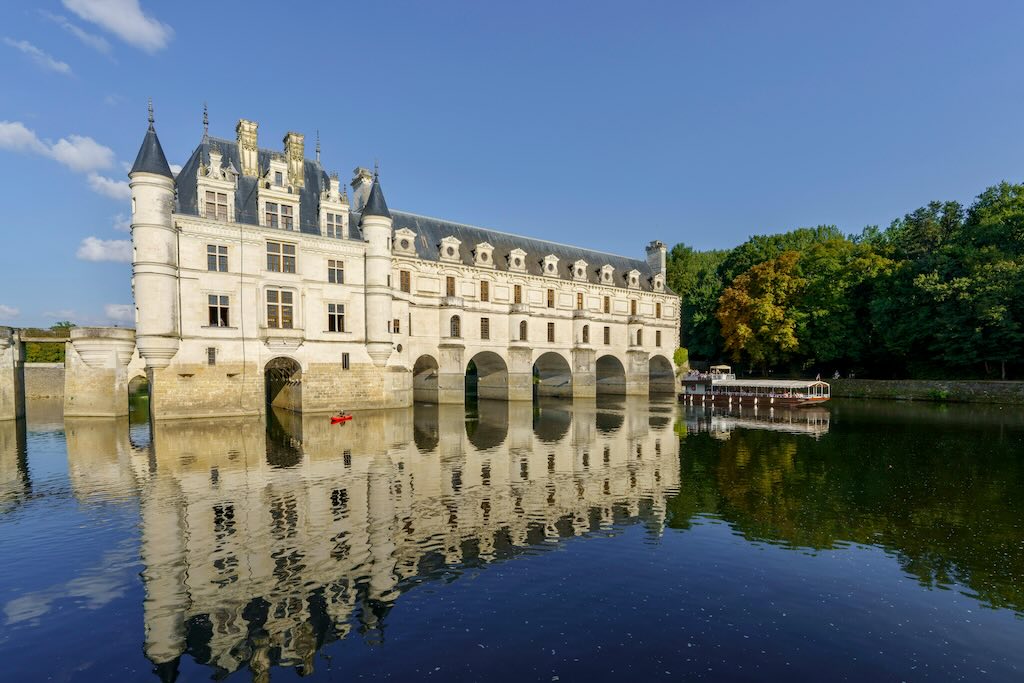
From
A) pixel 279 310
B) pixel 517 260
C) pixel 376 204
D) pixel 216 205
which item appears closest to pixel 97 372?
pixel 279 310

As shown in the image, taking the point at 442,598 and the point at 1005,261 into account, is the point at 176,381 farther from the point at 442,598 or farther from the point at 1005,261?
the point at 1005,261

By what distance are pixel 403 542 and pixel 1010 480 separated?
2097cm

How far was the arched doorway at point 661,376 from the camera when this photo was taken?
63.1 metres

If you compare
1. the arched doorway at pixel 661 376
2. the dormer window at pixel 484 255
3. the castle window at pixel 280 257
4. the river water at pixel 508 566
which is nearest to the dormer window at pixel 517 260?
the dormer window at pixel 484 255

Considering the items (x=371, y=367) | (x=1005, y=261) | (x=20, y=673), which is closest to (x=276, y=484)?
(x=20, y=673)

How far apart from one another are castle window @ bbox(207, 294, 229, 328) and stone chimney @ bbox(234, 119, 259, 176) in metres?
9.55

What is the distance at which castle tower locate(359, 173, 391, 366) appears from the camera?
1529 inches

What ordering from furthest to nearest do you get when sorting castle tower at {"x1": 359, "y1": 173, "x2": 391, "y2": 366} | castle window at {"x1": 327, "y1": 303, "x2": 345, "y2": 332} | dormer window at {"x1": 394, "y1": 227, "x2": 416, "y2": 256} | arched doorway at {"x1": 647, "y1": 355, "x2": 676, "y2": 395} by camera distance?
1. arched doorway at {"x1": 647, "y1": 355, "x2": 676, "y2": 395}
2. dormer window at {"x1": 394, "y1": 227, "x2": 416, "y2": 256}
3. castle tower at {"x1": 359, "y1": 173, "x2": 391, "y2": 366}
4. castle window at {"x1": 327, "y1": 303, "x2": 345, "y2": 332}

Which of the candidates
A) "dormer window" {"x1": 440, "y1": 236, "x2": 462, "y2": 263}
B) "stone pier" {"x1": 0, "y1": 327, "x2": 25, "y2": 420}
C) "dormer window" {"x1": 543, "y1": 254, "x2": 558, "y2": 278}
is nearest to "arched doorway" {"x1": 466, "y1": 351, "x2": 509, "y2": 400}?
"dormer window" {"x1": 440, "y1": 236, "x2": 462, "y2": 263}

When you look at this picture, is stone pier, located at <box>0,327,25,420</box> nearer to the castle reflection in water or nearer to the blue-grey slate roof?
the castle reflection in water

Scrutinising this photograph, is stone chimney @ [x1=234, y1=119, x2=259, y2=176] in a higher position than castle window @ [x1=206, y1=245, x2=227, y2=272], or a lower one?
higher

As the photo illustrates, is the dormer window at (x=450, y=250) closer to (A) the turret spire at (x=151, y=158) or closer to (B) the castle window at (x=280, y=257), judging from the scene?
(B) the castle window at (x=280, y=257)

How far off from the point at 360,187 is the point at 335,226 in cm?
872

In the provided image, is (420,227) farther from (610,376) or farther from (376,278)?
(610,376)
